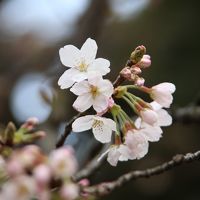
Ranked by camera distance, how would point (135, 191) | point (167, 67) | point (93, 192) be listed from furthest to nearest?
point (167, 67) < point (135, 191) < point (93, 192)

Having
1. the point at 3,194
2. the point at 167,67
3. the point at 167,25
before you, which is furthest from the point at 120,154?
the point at 167,25

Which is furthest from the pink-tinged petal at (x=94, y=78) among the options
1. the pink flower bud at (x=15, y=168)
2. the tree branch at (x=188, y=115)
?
the tree branch at (x=188, y=115)

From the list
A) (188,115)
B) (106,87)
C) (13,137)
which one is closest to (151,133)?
(106,87)

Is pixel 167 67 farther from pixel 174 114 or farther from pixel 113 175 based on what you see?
pixel 174 114

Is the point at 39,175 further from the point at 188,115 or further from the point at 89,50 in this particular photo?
the point at 188,115

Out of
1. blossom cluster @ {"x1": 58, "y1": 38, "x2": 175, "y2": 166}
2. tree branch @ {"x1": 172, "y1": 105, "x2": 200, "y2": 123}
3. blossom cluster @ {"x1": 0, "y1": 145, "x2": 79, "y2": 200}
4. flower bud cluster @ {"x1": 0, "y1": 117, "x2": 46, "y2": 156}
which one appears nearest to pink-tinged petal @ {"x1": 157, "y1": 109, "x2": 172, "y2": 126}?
blossom cluster @ {"x1": 58, "y1": 38, "x2": 175, "y2": 166}

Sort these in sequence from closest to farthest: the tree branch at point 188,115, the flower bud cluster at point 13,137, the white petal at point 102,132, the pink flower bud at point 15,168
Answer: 1. the pink flower bud at point 15,168
2. the flower bud cluster at point 13,137
3. the white petal at point 102,132
4. the tree branch at point 188,115

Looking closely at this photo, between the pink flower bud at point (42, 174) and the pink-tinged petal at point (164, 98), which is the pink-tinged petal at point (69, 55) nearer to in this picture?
the pink-tinged petal at point (164, 98)
